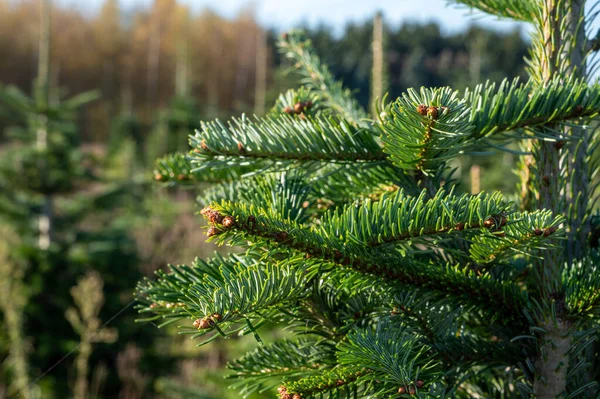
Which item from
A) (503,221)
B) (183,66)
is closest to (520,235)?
(503,221)

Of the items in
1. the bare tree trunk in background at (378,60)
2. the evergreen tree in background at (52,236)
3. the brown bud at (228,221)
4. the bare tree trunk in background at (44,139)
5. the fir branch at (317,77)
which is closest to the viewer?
the brown bud at (228,221)

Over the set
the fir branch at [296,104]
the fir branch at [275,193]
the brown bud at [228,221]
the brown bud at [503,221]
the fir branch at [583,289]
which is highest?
the fir branch at [296,104]

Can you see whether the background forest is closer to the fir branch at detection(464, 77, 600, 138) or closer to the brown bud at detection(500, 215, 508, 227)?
the fir branch at detection(464, 77, 600, 138)

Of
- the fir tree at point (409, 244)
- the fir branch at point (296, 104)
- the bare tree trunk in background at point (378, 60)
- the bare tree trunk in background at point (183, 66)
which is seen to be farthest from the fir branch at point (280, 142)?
the bare tree trunk in background at point (183, 66)

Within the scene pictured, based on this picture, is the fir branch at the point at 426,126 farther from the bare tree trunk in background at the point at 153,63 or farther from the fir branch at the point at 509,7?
the bare tree trunk in background at the point at 153,63

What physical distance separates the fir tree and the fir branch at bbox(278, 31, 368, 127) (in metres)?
0.11

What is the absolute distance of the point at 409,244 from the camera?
22.6 inches

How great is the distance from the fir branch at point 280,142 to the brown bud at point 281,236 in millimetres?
163

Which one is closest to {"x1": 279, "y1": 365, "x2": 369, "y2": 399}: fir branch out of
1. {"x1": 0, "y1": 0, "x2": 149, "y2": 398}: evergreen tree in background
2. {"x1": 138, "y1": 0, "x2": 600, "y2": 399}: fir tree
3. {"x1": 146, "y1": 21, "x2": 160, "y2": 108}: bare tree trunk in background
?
{"x1": 138, "y1": 0, "x2": 600, "y2": 399}: fir tree

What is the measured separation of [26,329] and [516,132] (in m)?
4.15

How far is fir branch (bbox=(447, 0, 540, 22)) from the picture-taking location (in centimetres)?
77

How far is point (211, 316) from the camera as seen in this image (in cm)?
49

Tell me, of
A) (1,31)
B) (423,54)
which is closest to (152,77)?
(1,31)

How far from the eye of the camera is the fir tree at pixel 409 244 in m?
0.53
